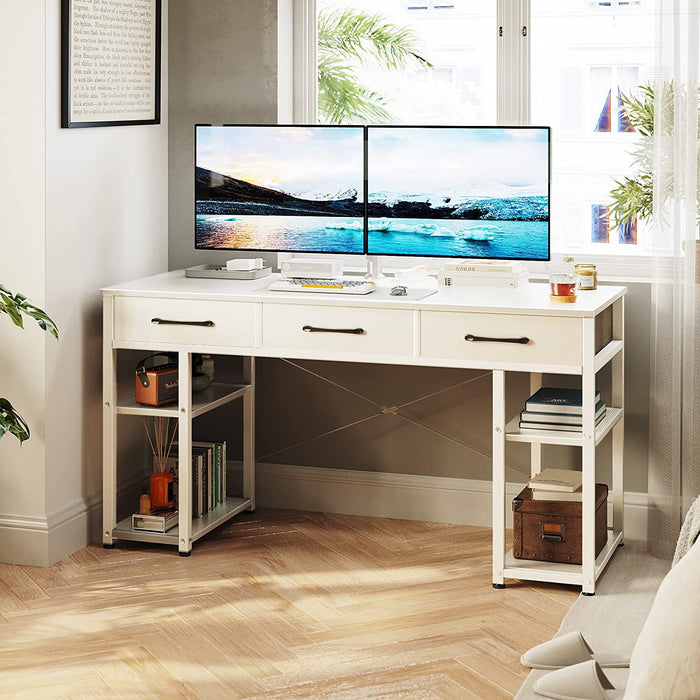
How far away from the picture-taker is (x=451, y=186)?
3.68m

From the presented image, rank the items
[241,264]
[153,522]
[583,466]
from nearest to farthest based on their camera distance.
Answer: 1. [583,466]
2. [153,522]
3. [241,264]

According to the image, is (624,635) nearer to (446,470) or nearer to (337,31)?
(446,470)

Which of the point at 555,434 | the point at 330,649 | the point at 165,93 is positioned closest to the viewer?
the point at 330,649

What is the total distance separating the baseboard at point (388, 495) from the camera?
4098 mm

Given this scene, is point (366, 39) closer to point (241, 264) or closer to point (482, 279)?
point (241, 264)

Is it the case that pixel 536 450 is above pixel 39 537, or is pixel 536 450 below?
above

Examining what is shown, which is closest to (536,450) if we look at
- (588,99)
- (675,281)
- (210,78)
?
(675,281)

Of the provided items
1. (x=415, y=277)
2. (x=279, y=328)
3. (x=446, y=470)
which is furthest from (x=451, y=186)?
(x=446, y=470)

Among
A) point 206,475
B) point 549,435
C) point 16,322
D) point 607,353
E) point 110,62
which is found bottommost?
point 206,475

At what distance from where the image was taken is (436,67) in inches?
161

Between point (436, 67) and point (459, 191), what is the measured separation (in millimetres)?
649

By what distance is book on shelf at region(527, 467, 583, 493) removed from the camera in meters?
3.52

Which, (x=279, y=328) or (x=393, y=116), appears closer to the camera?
(x=279, y=328)

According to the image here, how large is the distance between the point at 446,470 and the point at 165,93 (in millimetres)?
1726
